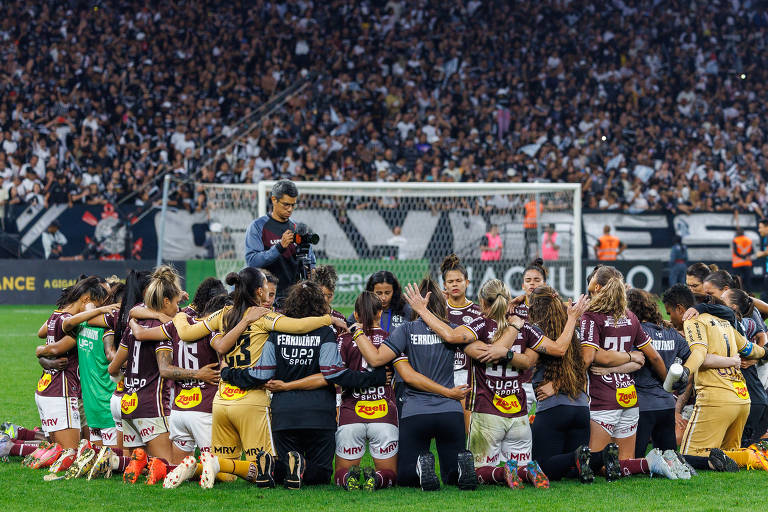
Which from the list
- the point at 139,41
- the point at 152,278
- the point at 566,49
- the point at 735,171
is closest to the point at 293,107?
the point at 139,41

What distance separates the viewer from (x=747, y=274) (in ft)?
78.7

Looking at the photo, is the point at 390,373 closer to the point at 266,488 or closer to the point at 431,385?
the point at 431,385

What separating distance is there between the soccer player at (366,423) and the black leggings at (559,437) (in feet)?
3.71

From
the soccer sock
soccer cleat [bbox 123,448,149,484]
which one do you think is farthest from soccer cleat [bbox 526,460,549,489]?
soccer cleat [bbox 123,448,149,484]

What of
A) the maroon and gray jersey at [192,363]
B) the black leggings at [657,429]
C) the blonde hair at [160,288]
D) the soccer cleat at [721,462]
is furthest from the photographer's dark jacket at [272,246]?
the soccer cleat at [721,462]

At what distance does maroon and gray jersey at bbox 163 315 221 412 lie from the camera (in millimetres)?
7309

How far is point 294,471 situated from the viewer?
6918mm

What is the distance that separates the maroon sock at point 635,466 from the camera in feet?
24.3

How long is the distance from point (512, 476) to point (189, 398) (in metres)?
2.53

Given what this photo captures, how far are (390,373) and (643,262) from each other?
706 inches

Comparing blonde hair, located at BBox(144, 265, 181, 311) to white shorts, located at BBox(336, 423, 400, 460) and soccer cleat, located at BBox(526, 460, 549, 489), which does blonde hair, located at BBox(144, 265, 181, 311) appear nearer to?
white shorts, located at BBox(336, 423, 400, 460)

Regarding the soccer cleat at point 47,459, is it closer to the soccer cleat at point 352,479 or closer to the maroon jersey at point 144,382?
the maroon jersey at point 144,382

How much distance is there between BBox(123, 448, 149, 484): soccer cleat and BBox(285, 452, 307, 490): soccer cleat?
3.93 feet

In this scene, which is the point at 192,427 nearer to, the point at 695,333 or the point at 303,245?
the point at 303,245
